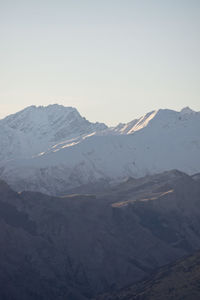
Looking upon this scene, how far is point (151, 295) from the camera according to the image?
199m

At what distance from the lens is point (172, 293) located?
643 feet

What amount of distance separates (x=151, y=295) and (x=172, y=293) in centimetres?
580

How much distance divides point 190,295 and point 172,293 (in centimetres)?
577

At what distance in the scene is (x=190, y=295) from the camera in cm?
19188

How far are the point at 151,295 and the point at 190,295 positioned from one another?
37.4ft
